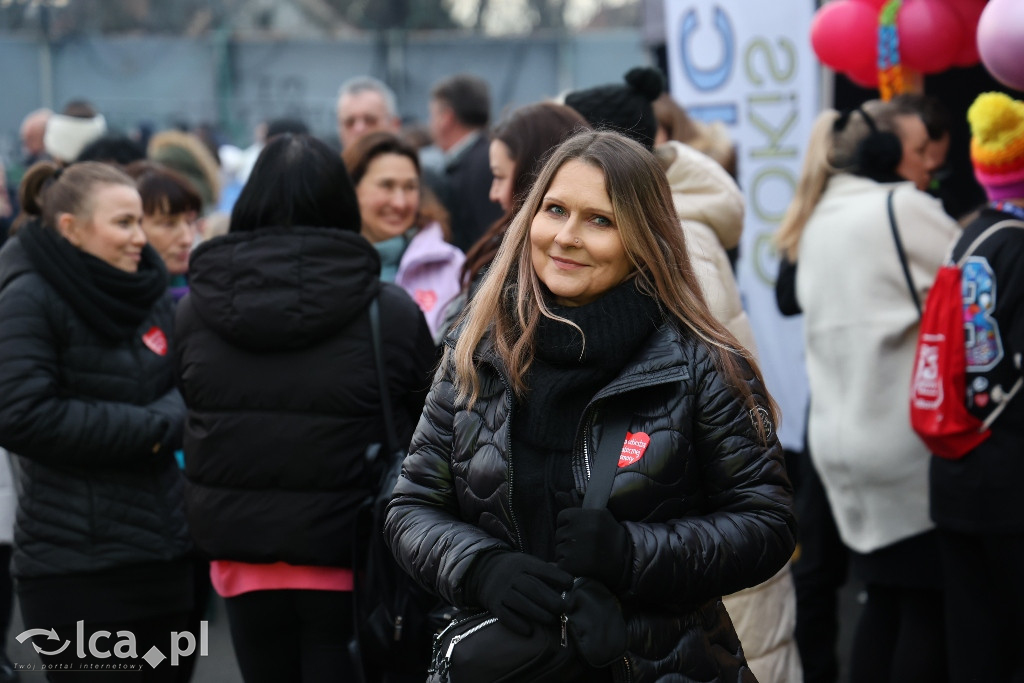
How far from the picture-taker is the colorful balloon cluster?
5.09 meters

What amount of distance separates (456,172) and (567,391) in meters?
Result: 3.98

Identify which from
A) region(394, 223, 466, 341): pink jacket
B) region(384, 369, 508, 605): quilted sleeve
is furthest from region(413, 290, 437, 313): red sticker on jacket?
region(384, 369, 508, 605): quilted sleeve

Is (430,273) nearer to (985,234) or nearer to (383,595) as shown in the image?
(383,595)

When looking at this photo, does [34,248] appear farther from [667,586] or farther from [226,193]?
[226,193]

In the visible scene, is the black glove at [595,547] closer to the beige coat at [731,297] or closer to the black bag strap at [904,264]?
the beige coat at [731,297]

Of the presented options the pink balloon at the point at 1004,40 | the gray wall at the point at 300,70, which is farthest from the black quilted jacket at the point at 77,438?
the gray wall at the point at 300,70

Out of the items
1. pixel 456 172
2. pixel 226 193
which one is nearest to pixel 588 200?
pixel 456 172

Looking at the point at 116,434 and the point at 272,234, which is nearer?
the point at 272,234

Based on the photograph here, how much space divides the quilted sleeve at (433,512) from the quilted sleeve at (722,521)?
318mm

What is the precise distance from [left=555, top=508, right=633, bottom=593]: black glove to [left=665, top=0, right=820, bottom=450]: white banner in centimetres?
389

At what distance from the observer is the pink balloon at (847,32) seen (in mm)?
5242

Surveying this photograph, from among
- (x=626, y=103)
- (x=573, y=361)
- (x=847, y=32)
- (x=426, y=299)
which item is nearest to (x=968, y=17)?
(x=847, y=32)

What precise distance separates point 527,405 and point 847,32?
142 inches

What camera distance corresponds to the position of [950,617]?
3828 millimetres
